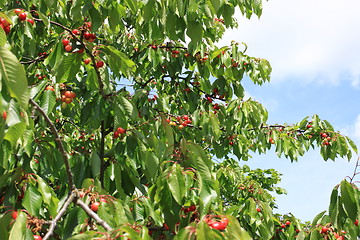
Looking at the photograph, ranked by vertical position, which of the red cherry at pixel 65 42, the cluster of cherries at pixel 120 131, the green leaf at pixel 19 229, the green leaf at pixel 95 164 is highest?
the red cherry at pixel 65 42

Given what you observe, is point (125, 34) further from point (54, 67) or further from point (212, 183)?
point (212, 183)

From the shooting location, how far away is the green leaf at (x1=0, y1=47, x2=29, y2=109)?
108 cm

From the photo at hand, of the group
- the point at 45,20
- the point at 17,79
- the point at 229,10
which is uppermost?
the point at 229,10

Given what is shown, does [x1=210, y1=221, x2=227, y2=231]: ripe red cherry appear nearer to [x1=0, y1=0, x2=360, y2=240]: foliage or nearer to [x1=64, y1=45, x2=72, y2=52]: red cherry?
[x1=0, y1=0, x2=360, y2=240]: foliage

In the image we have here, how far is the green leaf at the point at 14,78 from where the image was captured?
3.53 feet

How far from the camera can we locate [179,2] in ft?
7.77

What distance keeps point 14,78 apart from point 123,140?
168cm

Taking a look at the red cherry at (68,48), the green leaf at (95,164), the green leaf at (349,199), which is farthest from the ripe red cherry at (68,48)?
the green leaf at (349,199)

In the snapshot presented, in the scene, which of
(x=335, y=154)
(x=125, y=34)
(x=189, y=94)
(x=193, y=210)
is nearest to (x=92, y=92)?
(x=193, y=210)

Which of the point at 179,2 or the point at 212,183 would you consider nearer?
the point at 212,183

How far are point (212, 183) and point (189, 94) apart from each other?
346 cm

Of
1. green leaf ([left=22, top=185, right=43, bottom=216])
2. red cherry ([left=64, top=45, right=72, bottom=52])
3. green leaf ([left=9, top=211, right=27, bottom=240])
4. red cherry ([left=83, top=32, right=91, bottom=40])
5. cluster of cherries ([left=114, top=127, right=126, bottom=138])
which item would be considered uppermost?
red cherry ([left=83, top=32, right=91, bottom=40])

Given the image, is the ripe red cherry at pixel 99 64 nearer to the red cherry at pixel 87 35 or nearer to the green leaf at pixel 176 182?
the red cherry at pixel 87 35

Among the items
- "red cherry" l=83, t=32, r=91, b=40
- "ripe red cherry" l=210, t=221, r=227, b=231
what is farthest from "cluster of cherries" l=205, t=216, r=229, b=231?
"red cherry" l=83, t=32, r=91, b=40
